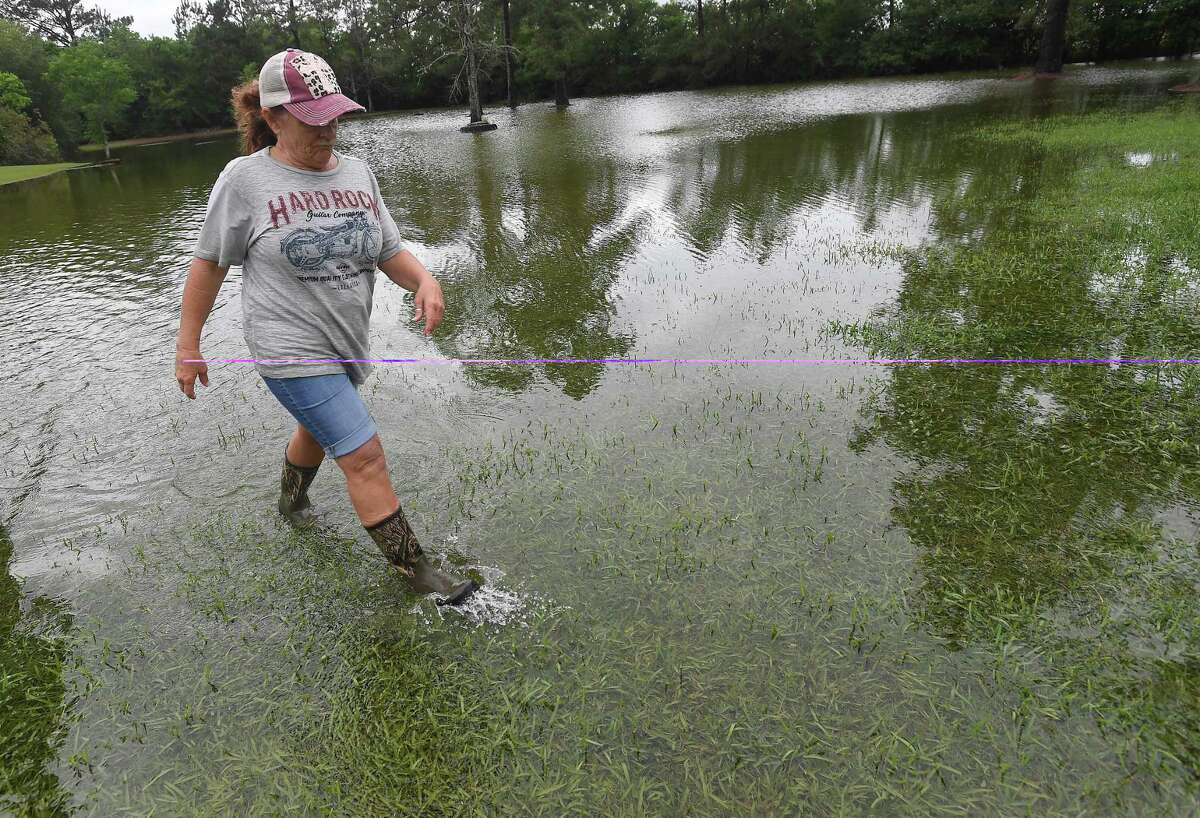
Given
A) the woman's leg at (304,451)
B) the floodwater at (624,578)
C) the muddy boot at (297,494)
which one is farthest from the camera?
the muddy boot at (297,494)

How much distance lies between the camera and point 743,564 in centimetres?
323

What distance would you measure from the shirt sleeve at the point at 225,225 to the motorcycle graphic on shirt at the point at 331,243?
6.5 inches

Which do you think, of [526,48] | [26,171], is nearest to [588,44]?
[526,48]

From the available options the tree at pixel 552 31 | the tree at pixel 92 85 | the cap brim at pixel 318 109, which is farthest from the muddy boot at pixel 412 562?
the tree at pixel 92 85

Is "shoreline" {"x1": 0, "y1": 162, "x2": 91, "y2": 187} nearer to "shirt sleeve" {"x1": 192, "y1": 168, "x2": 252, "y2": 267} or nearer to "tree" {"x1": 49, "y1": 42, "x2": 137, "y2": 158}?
"tree" {"x1": 49, "y1": 42, "x2": 137, "y2": 158}

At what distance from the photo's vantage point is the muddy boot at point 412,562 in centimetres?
299

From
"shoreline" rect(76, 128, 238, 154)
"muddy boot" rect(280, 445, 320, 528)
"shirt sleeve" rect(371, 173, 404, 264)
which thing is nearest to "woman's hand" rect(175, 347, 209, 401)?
"muddy boot" rect(280, 445, 320, 528)

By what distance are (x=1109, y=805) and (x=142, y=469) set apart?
5027 millimetres

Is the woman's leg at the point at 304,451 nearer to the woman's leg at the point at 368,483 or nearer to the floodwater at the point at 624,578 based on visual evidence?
the floodwater at the point at 624,578

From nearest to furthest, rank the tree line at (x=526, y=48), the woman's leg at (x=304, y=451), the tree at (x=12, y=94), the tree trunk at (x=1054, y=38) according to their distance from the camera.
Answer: the woman's leg at (x=304, y=451), the tree trunk at (x=1054, y=38), the tree at (x=12, y=94), the tree line at (x=526, y=48)

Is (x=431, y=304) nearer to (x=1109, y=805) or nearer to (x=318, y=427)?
(x=318, y=427)

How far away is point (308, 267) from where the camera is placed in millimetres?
2740

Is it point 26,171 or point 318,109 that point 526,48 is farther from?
point 318,109

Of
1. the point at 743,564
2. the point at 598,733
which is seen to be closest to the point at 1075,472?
the point at 743,564
